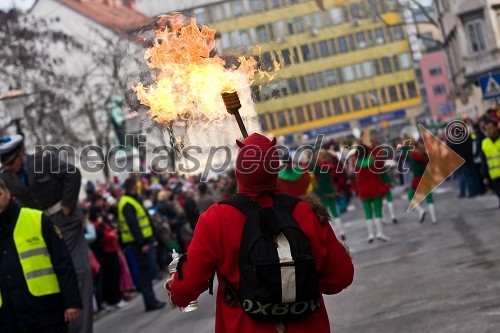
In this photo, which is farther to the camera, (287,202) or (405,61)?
(405,61)

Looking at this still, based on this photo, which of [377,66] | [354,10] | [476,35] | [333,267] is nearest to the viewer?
[333,267]

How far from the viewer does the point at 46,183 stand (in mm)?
9328

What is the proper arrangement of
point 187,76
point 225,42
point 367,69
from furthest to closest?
point 367,69, point 225,42, point 187,76

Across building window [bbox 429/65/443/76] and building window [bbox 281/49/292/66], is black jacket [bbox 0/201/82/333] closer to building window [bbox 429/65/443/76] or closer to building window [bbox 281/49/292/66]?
building window [bbox 281/49/292/66]

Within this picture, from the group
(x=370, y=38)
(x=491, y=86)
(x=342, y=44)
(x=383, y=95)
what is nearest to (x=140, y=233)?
(x=491, y=86)

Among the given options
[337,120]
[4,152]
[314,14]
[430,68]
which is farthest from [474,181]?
[430,68]

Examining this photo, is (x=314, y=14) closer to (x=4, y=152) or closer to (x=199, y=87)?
(x=4, y=152)

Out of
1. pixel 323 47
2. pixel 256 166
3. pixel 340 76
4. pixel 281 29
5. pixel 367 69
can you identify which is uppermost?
pixel 367 69

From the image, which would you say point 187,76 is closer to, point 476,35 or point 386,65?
point 386,65

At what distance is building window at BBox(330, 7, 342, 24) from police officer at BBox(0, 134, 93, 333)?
10333mm

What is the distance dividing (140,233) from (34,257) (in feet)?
23.5

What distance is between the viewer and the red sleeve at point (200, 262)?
5.11 meters

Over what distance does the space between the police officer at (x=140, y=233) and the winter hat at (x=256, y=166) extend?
30.4 ft

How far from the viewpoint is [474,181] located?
79.1ft
